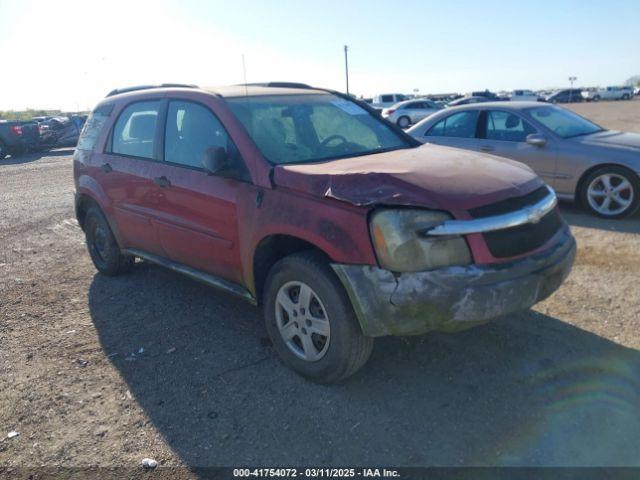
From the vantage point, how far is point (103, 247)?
5.46m

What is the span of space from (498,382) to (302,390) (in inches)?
48.4

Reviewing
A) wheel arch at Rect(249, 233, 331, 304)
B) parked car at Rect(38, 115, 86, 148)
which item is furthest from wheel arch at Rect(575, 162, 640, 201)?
parked car at Rect(38, 115, 86, 148)

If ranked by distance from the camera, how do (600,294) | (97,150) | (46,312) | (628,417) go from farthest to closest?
(97,150)
(46,312)
(600,294)
(628,417)

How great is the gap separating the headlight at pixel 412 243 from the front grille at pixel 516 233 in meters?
0.19

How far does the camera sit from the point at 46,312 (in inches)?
186

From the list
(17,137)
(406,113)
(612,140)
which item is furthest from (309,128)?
(406,113)

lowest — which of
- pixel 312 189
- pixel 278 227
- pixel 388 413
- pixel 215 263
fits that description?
pixel 388 413

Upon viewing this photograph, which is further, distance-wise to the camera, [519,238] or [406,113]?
[406,113]

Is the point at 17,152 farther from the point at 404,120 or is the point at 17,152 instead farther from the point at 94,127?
the point at 404,120

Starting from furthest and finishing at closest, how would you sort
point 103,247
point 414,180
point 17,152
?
1. point 17,152
2. point 103,247
3. point 414,180

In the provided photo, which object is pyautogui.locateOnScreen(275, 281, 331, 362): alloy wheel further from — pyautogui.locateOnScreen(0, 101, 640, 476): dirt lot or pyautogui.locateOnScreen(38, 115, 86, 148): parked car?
pyautogui.locateOnScreen(38, 115, 86, 148): parked car

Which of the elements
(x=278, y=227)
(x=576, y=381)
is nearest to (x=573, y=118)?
(x=576, y=381)

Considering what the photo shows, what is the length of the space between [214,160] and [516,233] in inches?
77.3

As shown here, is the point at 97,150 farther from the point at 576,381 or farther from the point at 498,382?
the point at 576,381
